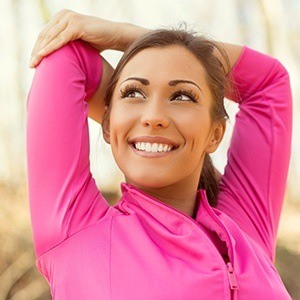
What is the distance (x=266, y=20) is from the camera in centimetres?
404

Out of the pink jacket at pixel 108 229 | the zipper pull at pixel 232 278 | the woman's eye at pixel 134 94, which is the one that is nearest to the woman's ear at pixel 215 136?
the pink jacket at pixel 108 229

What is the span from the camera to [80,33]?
1.71 m

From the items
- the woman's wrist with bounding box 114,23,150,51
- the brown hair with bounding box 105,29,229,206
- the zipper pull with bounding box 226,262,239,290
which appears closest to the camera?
the zipper pull with bounding box 226,262,239,290

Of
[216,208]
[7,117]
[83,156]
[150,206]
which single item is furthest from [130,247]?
[7,117]

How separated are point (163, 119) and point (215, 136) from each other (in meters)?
0.23

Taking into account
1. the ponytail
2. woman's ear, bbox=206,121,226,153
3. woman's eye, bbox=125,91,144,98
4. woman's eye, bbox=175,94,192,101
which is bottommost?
the ponytail

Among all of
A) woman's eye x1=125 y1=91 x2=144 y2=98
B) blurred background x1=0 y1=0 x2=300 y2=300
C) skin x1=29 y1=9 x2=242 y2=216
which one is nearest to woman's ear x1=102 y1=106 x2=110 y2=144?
skin x1=29 y1=9 x2=242 y2=216

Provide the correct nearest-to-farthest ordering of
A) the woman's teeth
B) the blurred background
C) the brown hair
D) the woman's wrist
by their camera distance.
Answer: the woman's teeth
the brown hair
the woman's wrist
the blurred background

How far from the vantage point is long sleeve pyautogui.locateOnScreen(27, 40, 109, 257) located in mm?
1536

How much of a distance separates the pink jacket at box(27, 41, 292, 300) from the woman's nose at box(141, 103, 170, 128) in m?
0.16

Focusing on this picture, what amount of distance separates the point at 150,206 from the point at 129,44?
447 mm

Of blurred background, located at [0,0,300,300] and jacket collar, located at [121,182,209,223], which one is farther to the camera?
blurred background, located at [0,0,300,300]

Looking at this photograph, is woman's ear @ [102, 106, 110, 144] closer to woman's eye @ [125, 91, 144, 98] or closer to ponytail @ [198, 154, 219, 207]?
woman's eye @ [125, 91, 144, 98]

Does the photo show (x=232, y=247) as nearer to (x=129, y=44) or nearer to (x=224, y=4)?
(x=129, y=44)
